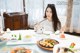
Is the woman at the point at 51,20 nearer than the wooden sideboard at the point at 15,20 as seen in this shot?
Yes

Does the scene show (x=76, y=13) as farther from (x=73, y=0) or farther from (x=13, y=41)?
(x=13, y=41)

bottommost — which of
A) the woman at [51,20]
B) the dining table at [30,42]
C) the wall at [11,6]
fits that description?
the dining table at [30,42]

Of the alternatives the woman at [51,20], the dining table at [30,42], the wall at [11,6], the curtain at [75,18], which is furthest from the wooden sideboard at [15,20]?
the dining table at [30,42]

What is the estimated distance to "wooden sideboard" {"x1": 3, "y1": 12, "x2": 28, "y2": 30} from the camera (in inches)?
136

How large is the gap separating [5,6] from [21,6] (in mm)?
407

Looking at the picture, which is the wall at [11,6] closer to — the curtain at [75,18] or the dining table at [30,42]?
the curtain at [75,18]

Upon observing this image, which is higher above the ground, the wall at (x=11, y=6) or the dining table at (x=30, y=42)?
the wall at (x=11, y=6)

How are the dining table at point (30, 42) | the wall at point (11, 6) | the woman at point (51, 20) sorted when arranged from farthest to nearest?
the wall at point (11, 6), the woman at point (51, 20), the dining table at point (30, 42)

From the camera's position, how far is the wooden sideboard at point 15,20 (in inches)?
136

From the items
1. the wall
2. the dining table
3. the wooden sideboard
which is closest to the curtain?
the wooden sideboard

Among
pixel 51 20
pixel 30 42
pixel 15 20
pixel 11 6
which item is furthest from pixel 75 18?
pixel 30 42

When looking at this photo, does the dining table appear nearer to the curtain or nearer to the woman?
the woman

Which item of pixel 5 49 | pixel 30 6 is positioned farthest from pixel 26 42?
pixel 30 6

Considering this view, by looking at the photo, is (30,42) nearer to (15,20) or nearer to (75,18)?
(15,20)
